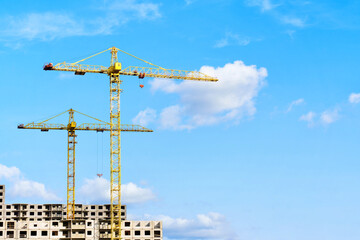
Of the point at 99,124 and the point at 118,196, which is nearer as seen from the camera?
the point at 118,196

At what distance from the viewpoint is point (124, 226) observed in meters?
138

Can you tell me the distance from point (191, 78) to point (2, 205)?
7856cm

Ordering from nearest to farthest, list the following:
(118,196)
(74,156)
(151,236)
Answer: (118,196) < (151,236) < (74,156)

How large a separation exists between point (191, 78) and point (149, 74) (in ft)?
35.8

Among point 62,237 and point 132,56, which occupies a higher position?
point 132,56

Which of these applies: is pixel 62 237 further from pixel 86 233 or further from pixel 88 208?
pixel 88 208

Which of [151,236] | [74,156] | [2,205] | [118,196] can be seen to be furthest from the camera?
[2,205]

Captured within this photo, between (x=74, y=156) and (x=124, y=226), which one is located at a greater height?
(x=74, y=156)

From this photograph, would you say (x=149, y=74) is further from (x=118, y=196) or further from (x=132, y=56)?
(x=118, y=196)

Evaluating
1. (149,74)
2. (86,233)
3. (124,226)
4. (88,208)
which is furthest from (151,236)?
(88,208)

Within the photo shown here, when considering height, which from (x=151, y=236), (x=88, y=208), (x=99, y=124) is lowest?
(x=151, y=236)

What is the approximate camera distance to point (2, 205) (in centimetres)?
18450

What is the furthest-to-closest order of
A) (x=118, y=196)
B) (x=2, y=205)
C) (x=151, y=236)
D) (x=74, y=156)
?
(x=2, y=205) < (x=74, y=156) < (x=151, y=236) < (x=118, y=196)

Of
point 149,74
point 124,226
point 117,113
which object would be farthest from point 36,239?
point 149,74
